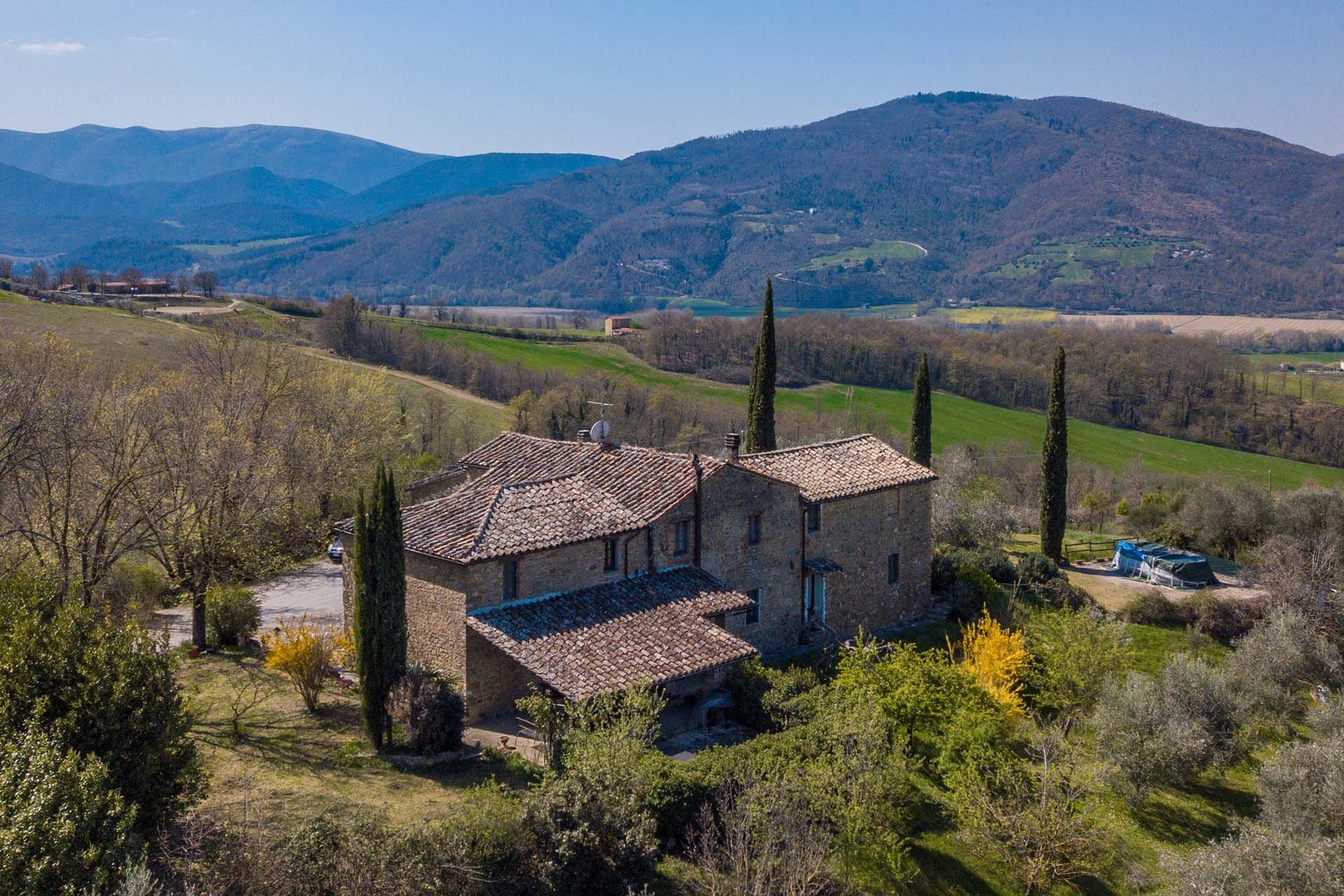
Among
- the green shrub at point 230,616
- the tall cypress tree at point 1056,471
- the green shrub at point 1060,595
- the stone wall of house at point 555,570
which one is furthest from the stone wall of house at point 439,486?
the tall cypress tree at point 1056,471

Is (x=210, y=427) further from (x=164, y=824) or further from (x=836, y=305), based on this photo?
(x=836, y=305)

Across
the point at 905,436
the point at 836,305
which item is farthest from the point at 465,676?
the point at 836,305

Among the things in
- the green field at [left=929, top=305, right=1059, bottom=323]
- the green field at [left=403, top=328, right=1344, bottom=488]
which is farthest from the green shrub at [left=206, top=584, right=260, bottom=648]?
the green field at [left=929, top=305, right=1059, bottom=323]

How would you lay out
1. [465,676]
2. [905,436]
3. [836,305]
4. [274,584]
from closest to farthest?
[465,676]
[274,584]
[905,436]
[836,305]

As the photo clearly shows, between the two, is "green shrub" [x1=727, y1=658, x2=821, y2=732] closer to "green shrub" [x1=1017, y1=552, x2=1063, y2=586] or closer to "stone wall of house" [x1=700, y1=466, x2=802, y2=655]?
"stone wall of house" [x1=700, y1=466, x2=802, y2=655]

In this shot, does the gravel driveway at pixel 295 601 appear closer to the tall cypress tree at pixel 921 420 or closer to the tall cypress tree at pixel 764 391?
the tall cypress tree at pixel 764 391

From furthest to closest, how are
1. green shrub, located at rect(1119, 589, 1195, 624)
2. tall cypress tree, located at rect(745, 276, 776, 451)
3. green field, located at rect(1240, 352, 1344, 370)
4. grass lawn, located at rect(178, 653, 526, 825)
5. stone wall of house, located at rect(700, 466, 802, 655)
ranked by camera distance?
green field, located at rect(1240, 352, 1344, 370)
tall cypress tree, located at rect(745, 276, 776, 451)
green shrub, located at rect(1119, 589, 1195, 624)
stone wall of house, located at rect(700, 466, 802, 655)
grass lawn, located at rect(178, 653, 526, 825)

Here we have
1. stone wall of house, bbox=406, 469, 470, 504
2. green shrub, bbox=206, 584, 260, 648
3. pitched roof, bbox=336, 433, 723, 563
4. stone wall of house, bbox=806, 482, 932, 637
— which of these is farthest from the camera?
stone wall of house, bbox=406, 469, 470, 504
